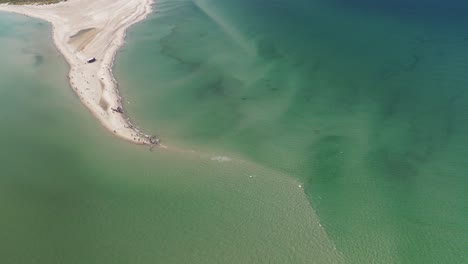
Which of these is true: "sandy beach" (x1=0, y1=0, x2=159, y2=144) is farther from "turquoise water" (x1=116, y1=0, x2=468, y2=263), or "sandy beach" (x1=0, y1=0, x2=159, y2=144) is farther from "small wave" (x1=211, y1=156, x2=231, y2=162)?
"small wave" (x1=211, y1=156, x2=231, y2=162)

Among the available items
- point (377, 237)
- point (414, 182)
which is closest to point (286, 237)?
point (377, 237)

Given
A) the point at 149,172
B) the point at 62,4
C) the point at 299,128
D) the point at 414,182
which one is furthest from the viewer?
the point at 62,4

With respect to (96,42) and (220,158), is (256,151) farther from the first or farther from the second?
(96,42)

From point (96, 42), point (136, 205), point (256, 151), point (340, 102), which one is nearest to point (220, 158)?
point (256, 151)

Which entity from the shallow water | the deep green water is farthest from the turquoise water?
the shallow water

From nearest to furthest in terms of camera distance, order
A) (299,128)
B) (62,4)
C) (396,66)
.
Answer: (299,128), (396,66), (62,4)

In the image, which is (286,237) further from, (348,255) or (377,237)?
(377,237)

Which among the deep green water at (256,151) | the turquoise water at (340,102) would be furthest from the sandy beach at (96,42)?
the turquoise water at (340,102)
